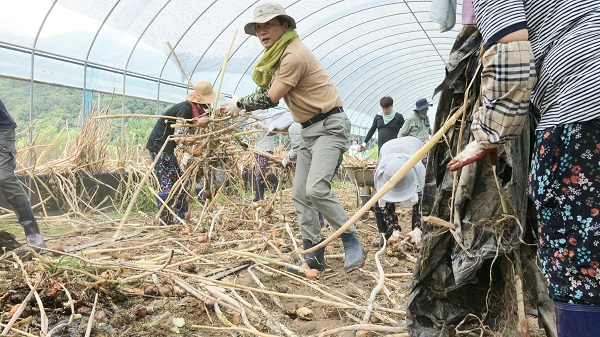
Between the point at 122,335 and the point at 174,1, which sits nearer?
the point at 122,335

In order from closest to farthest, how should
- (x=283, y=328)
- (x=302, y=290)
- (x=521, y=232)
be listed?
(x=521, y=232) → (x=283, y=328) → (x=302, y=290)

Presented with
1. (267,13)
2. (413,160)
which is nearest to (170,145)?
(267,13)

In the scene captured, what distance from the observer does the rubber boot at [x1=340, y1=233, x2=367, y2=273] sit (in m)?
3.34

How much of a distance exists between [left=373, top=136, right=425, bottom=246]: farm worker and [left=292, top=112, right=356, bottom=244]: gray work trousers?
620mm

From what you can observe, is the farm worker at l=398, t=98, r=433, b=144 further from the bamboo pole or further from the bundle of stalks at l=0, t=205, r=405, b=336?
the bamboo pole

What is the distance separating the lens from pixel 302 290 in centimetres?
291

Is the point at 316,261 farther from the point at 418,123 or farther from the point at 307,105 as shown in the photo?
the point at 418,123

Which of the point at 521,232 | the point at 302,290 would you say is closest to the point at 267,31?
the point at 302,290

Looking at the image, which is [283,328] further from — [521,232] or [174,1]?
[174,1]

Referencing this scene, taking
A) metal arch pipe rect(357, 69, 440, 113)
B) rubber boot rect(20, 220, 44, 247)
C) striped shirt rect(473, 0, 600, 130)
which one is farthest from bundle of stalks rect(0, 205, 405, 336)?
metal arch pipe rect(357, 69, 440, 113)

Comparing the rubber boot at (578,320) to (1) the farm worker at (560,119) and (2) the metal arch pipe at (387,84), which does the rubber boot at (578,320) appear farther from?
(2) the metal arch pipe at (387,84)

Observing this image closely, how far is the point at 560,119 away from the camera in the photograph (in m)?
1.20

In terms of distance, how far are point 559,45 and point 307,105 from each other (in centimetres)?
211

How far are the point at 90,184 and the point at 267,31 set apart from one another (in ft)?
14.1
